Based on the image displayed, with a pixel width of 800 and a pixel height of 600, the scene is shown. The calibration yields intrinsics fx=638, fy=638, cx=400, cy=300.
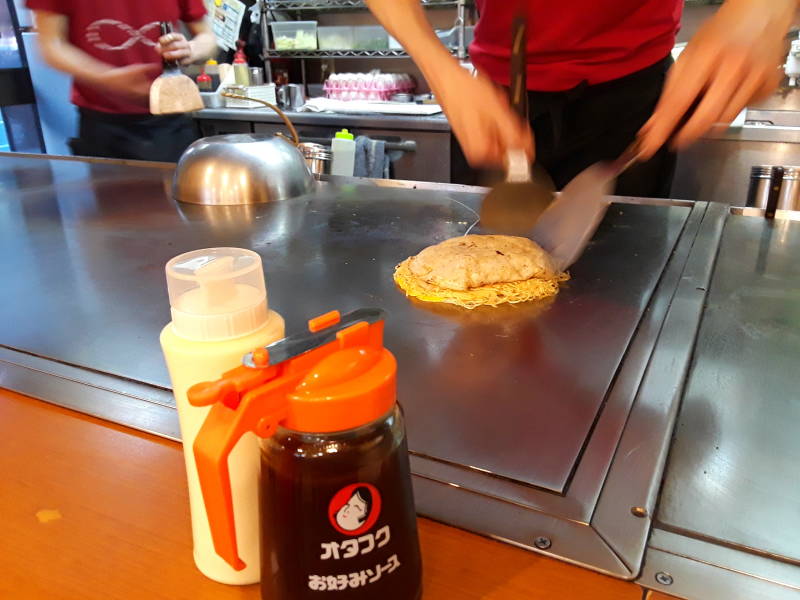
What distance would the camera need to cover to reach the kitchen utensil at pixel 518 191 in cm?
100

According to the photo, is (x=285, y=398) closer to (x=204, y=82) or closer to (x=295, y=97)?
(x=295, y=97)

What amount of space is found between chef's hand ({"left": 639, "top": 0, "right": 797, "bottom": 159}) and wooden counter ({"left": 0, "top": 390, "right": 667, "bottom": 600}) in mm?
640

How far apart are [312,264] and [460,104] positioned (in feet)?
1.13

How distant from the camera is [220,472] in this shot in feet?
1.00

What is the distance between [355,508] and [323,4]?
3.11 meters

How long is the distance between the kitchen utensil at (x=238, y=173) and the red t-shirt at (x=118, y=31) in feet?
2.87

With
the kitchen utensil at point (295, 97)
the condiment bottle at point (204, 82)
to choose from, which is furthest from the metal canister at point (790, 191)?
the condiment bottle at point (204, 82)

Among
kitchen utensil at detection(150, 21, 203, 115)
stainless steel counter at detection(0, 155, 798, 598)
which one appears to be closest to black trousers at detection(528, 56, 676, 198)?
stainless steel counter at detection(0, 155, 798, 598)

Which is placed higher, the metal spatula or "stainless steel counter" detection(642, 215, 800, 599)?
the metal spatula

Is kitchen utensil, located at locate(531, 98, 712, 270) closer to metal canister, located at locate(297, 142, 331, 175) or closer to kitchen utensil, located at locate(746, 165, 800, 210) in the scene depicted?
kitchen utensil, located at locate(746, 165, 800, 210)

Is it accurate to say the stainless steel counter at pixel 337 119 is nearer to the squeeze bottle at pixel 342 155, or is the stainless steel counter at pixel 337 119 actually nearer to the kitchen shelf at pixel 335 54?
the kitchen shelf at pixel 335 54

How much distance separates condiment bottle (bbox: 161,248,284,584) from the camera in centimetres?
36

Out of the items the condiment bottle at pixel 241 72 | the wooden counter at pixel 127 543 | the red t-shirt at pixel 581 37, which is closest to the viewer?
the wooden counter at pixel 127 543

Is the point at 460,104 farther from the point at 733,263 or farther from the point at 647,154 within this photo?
the point at 733,263
